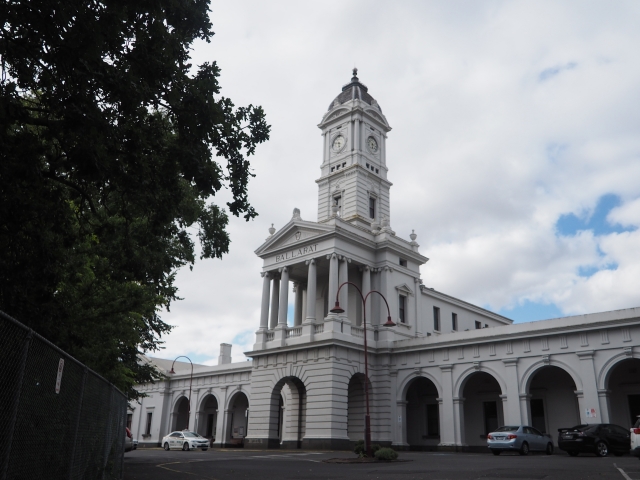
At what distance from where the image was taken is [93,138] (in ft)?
27.6

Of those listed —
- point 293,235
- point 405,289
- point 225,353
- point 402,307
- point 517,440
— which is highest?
point 293,235

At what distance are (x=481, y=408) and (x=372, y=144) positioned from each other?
22.3m

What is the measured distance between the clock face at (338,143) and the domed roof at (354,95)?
330cm

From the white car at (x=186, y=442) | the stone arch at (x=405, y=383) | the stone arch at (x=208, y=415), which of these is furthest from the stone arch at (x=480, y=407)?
the stone arch at (x=208, y=415)

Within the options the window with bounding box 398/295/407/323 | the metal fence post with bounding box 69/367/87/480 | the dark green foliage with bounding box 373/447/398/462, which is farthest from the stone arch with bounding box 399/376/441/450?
the metal fence post with bounding box 69/367/87/480

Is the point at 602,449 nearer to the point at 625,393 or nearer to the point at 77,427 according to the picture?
the point at 625,393

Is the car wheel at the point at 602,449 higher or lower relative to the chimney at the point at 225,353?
lower

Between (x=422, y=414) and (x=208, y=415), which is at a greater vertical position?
(x=422, y=414)

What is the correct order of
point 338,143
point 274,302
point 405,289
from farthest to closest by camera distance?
point 338,143
point 274,302
point 405,289

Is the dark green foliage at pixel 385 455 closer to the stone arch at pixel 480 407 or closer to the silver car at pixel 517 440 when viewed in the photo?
the silver car at pixel 517 440

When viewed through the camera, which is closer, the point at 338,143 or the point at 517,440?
the point at 517,440

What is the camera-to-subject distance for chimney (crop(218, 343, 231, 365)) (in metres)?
57.2

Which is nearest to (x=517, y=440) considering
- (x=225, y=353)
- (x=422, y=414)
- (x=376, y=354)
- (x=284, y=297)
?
(x=422, y=414)

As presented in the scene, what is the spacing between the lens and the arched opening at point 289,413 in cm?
3744
